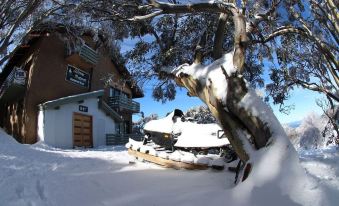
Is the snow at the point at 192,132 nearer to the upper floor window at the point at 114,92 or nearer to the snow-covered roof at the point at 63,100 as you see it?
the snow-covered roof at the point at 63,100

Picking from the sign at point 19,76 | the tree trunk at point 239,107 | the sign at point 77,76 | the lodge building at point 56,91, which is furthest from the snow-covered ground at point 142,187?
the sign at point 77,76

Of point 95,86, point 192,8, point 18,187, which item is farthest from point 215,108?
point 95,86

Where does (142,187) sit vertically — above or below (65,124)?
below

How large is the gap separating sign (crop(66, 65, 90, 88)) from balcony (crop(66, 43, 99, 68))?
431mm

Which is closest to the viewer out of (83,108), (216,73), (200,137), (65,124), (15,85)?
(216,73)

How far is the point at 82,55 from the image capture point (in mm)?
22250

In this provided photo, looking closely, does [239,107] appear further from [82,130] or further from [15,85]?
[82,130]

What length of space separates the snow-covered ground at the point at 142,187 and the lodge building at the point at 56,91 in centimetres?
929

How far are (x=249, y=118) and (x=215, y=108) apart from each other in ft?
2.72

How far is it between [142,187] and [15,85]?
14.9 m

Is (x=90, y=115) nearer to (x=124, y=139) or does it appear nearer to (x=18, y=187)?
(x=124, y=139)

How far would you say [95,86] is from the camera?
25.7 metres

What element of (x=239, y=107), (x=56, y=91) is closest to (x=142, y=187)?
(x=239, y=107)

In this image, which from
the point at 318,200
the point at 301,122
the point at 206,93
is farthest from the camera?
the point at 301,122
